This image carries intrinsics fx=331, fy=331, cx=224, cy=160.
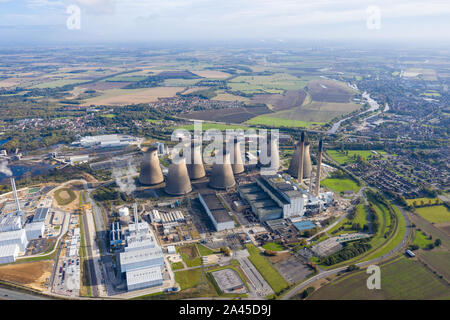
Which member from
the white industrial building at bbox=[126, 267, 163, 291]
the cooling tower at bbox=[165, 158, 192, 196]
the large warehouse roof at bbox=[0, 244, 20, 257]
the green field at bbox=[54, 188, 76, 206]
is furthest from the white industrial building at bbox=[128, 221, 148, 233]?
the green field at bbox=[54, 188, 76, 206]

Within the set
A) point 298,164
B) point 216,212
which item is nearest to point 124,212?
point 216,212

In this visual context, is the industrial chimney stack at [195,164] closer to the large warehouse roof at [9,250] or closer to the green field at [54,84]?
the large warehouse roof at [9,250]

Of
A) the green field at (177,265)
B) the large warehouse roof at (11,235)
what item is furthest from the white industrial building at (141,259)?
the large warehouse roof at (11,235)

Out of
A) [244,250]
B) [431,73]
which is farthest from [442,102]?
[244,250]

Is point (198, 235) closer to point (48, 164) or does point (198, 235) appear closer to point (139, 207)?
point (139, 207)

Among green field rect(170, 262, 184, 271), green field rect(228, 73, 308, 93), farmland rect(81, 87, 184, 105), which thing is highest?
green field rect(228, 73, 308, 93)

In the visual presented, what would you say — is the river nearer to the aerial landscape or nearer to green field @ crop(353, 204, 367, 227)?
the aerial landscape
